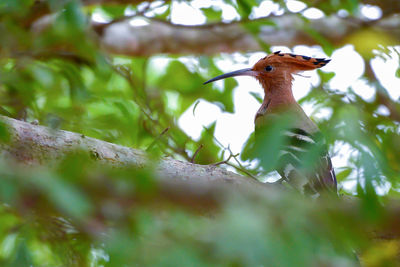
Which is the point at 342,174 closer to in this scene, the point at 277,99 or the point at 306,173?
the point at 306,173

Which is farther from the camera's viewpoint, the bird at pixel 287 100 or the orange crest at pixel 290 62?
the orange crest at pixel 290 62

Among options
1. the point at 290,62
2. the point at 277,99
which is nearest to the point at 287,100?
the point at 277,99

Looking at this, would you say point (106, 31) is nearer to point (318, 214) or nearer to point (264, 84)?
point (264, 84)

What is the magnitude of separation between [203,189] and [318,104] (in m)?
0.96

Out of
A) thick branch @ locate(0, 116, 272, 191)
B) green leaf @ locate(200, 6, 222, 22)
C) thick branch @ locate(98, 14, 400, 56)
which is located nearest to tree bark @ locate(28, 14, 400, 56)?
thick branch @ locate(98, 14, 400, 56)

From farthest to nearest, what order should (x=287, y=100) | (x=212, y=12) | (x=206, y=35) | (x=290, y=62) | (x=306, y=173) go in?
(x=206, y=35)
(x=290, y=62)
(x=287, y=100)
(x=212, y=12)
(x=306, y=173)

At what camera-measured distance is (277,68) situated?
11.0 ft

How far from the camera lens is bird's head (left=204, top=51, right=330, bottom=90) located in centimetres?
325

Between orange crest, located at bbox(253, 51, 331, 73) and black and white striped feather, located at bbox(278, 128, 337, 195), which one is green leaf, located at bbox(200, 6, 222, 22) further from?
black and white striped feather, located at bbox(278, 128, 337, 195)

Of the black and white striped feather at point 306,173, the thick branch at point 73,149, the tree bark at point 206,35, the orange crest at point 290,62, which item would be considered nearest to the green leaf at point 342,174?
the black and white striped feather at point 306,173

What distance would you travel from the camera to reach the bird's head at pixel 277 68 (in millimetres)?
3252

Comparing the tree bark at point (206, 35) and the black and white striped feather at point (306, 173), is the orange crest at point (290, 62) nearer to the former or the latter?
the tree bark at point (206, 35)

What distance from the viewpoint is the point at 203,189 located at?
112 cm

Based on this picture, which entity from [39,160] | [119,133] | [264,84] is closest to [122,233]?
[39,160]
